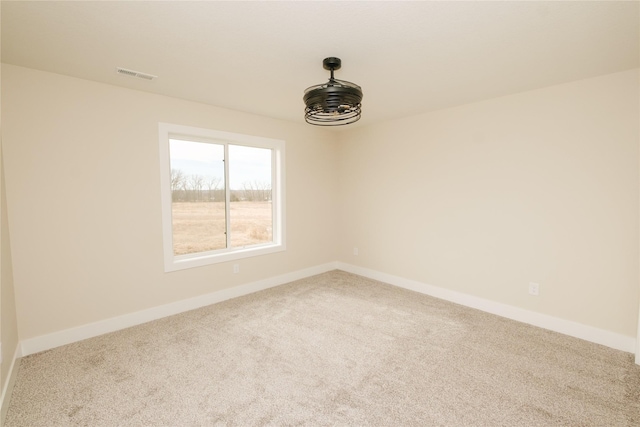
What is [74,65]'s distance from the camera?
2379 millimetres

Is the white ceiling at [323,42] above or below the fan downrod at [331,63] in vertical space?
above

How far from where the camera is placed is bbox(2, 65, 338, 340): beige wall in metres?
2.45

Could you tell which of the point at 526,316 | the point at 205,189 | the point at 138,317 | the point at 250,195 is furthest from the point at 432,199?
the point at 138,317

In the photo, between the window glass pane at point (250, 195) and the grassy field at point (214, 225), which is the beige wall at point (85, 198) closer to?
the grassy field at point (214, 225)

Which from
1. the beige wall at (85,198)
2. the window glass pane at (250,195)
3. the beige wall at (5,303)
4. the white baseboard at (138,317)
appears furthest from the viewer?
the window glass pane at (250,195)

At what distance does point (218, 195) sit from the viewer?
3777mm

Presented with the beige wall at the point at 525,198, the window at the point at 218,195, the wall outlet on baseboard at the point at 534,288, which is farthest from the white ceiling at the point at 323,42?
the wall outlet on baseboard at the point at 534,288

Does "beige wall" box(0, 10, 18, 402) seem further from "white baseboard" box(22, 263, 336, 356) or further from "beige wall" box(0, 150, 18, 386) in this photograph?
"white baseboard" box(22, 263, 336, 356)

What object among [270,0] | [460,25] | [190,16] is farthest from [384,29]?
[190,16]

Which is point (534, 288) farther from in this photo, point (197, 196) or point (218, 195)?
point (197, 196)

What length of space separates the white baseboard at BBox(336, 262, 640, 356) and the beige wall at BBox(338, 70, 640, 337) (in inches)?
2.4

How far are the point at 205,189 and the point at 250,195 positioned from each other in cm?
65

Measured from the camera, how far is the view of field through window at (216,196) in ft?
11.4

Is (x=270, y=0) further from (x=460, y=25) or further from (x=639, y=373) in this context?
(x=639, y=373)
